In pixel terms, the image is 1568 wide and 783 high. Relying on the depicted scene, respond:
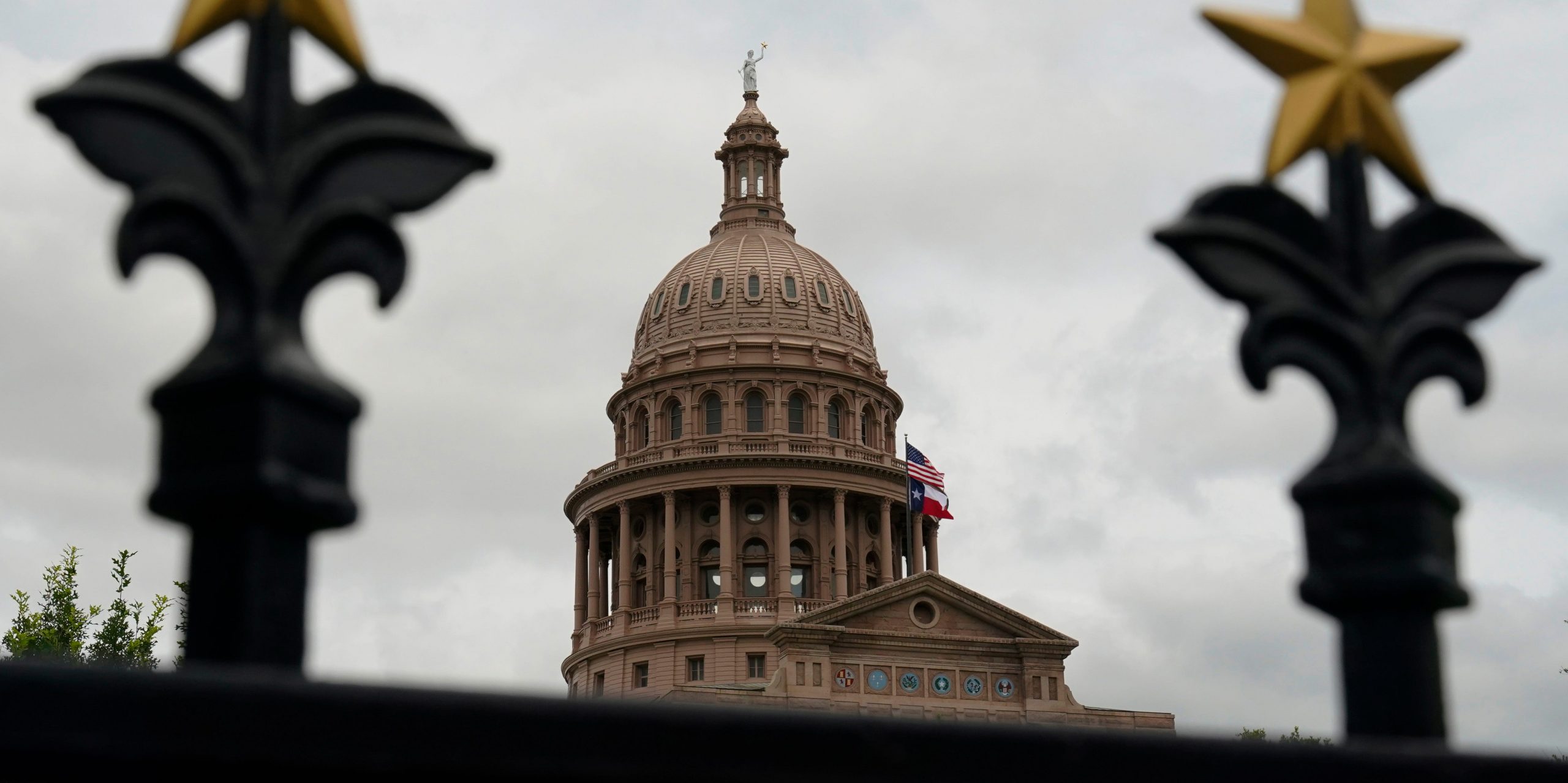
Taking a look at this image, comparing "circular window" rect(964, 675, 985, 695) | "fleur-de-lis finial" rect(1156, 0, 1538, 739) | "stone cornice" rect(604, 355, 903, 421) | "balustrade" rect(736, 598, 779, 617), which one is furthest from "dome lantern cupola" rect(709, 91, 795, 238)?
"fleur-de-lis finial" rect(1156, 0, 1538, 739)

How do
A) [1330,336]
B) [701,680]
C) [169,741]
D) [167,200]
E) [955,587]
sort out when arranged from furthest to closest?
[701,680], [955,587], [1330,336], [167,200], [169,741]

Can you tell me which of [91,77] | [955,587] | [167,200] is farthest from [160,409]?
[955,587]

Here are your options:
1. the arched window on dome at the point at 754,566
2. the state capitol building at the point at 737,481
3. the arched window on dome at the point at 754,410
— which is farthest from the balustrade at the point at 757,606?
the arched window on dome at the point at 754,410

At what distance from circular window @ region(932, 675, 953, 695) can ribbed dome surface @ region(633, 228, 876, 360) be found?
25.7 m

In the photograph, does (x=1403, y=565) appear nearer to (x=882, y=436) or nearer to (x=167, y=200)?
(x=167, y=200)

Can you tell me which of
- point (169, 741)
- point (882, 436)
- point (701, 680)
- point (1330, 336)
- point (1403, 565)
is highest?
point (882, 436)

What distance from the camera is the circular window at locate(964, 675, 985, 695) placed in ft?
262

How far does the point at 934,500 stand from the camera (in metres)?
85.4

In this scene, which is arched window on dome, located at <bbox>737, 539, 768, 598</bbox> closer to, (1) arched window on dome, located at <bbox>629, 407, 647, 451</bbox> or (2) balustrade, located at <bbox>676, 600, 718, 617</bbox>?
(2) balustrade, located at <bbox>676, 600, 718, 617</bbox>

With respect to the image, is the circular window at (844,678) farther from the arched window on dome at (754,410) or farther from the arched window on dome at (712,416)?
the arched window on dome at (712,416)

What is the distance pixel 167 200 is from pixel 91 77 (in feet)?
0.98

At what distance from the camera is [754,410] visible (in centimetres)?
9969

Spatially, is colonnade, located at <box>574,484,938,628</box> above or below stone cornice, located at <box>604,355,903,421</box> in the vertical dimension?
below

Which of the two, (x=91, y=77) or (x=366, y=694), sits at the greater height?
(x=91, y=77)
